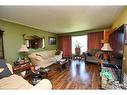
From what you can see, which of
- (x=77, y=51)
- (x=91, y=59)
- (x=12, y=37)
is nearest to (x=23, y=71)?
(x=12, y=37)

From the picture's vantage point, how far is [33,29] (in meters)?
4.89

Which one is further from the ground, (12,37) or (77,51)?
(12,37)

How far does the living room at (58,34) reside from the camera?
99.2 inches

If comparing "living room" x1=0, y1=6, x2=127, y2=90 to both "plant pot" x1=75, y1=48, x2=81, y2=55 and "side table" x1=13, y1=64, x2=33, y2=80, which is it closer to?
"plant pot" x1=75, y1=48, x2=81, y2=55

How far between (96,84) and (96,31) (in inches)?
155

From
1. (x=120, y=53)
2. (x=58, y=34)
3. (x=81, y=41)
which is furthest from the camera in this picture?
(x=58, y=34)

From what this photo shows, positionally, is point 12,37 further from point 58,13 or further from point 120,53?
point 120,53

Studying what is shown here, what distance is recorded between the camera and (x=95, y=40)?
587 centimetres

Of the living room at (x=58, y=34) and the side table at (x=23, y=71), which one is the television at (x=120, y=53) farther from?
the side table at (x=23, y=71)

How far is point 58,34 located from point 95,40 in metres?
2.95

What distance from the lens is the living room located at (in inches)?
99.2

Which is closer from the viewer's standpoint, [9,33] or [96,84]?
[96,84]
